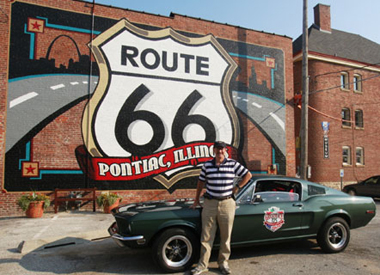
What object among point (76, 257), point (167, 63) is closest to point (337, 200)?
point (76, 257)

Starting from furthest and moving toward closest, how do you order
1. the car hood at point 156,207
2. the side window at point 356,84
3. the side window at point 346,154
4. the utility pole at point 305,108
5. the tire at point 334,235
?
the side window at point 356,84 < the side window at point 346,154 < the utility pole at point 305,108 < the tire at point 334,235 < the car hood at point 156,207

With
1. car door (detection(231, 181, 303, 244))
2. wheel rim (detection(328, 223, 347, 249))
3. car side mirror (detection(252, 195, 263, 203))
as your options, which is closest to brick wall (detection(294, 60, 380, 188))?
wheel rim (detection(328, 223, 347, 249))

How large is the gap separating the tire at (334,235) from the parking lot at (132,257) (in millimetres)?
136

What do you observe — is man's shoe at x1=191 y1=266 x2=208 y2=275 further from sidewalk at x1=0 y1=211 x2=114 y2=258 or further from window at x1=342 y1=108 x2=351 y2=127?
window at x1=342 y1=108 x2=351 y2=127

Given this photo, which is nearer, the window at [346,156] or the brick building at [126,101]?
the brick building at [126,101]

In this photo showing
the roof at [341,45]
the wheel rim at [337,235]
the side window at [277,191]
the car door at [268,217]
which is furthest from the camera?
the roof at [341,45]

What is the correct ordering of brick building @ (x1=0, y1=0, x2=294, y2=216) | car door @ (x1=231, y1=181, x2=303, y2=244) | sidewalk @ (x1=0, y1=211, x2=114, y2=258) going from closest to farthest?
car door @ (x1=231, y1=181, x2=303, y2=244) < sidewalk @ (x1=0, y1=211, x2=114, y2=258) < brick building @ (x1=0, y1=0, x2=294, y2=216)

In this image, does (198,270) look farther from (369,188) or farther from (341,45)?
(341,45)

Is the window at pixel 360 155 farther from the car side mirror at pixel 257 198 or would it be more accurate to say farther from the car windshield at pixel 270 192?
the car side mirror at pixel 257 198

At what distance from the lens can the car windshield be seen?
A: 5016 mm

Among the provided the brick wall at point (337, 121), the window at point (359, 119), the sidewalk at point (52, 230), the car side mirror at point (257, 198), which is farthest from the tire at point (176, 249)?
the window at point (359, 119)

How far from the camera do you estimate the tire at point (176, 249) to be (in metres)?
4.34

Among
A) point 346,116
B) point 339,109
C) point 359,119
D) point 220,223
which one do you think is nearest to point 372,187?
point 339,109

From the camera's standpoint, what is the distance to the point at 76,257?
5254 mm
